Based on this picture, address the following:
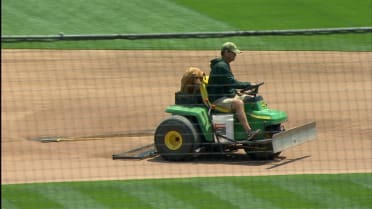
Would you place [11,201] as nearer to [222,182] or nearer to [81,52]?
[222,182]

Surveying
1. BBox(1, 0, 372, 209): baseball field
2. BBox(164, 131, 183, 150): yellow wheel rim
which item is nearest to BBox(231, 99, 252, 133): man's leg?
BBox(1, 0, 372, 209): baseball field

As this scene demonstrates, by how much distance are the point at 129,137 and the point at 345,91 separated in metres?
3.96

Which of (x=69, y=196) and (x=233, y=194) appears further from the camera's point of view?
(x=233, y=194)

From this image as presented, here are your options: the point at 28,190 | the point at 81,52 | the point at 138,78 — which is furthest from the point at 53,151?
the point at 81,52

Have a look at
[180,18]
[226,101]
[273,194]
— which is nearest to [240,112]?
[226,101]

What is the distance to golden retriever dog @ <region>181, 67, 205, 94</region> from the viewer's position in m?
14.3

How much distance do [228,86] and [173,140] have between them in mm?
982

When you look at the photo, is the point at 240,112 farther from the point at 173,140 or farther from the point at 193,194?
the point at 193,194

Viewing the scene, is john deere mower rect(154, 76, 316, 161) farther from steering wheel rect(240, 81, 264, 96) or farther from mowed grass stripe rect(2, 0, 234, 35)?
mowed grass stripe rect(2, 0, 234, 35)

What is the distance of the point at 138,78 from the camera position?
1947 cm

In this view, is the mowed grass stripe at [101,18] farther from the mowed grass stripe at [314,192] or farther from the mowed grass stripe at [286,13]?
the mowed grass stripe at [314,192]

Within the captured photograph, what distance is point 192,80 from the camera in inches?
567

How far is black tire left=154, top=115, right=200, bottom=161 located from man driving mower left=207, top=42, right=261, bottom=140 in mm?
489

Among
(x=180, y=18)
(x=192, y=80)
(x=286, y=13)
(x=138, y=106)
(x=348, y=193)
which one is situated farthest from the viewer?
(x=286, y=13)
